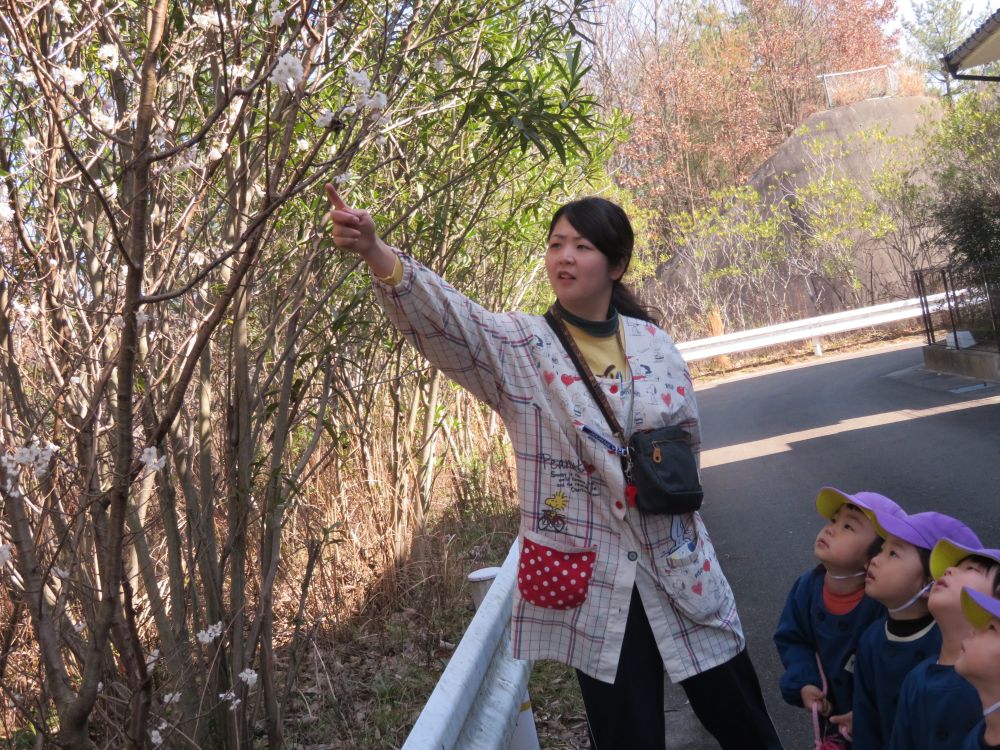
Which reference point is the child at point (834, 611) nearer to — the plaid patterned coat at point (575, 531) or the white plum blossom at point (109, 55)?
the plaid patterned coat at point (575, 531)

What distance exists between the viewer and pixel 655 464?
3.10 meters

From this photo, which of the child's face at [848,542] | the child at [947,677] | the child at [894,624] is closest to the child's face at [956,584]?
the child at [947,677]

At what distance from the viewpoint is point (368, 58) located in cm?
530

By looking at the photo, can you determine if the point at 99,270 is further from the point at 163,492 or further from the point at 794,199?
the point at 794,199

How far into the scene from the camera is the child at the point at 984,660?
7.14ft

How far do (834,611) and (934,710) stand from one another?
0.75 m

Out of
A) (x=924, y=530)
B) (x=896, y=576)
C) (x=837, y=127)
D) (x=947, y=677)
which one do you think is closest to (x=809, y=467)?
(x=924, y=530)

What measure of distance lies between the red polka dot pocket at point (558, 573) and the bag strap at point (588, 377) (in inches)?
13.6

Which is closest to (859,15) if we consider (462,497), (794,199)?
(794,199)

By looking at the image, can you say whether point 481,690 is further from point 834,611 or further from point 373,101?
point 373,101

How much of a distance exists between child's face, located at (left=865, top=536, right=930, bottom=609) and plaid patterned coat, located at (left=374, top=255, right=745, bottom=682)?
48cm

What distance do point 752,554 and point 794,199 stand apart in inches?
969

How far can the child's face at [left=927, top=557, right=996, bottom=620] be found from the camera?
249cm

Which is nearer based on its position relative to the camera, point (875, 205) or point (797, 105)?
point (875, 205)
